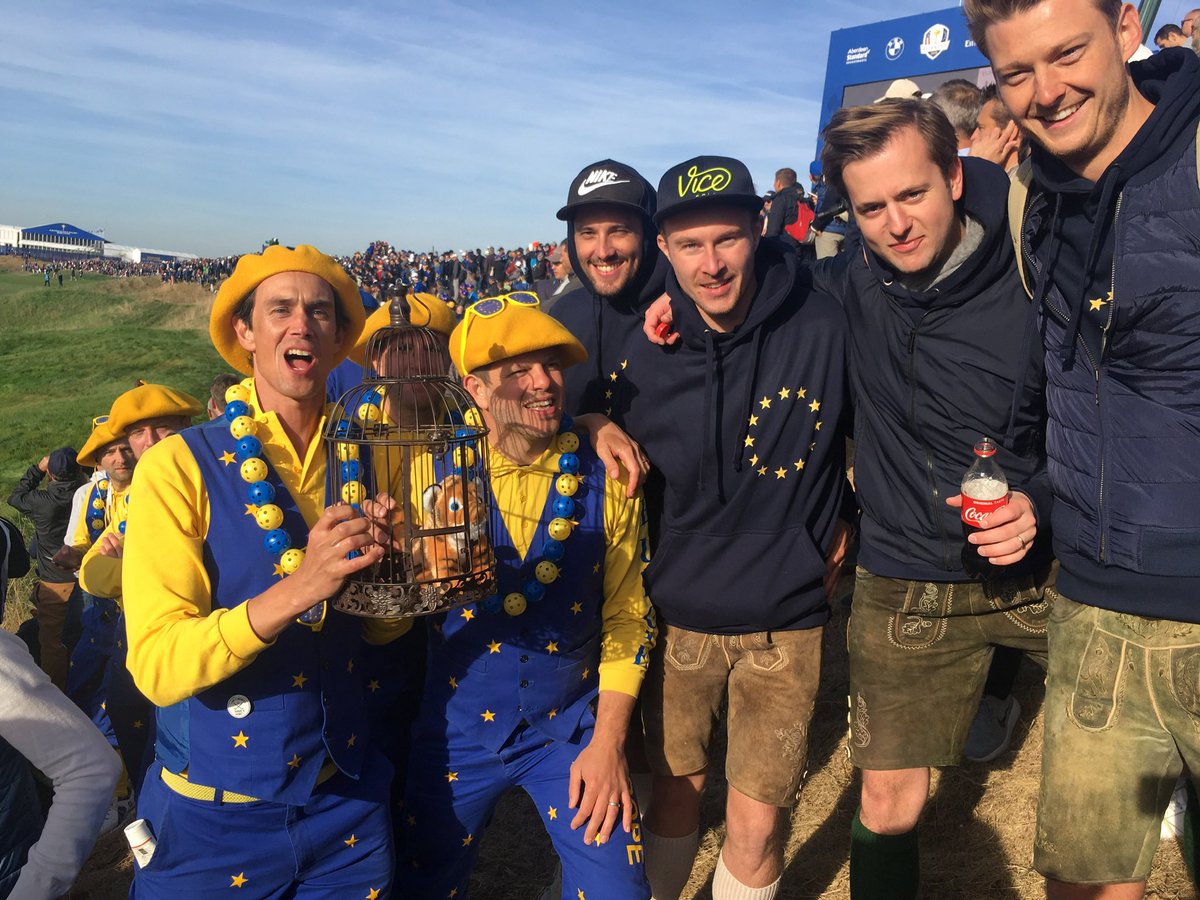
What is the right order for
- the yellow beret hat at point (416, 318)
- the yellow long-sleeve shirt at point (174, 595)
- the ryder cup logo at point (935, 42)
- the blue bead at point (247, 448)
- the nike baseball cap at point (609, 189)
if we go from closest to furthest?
the yellow long-sleeve shirt at point (174, 595)
the blue bead at point (247, 448)
the yellow beret hat at point (416, 318)
the nike baseball cap at point (609, 189)
the ryder cup logo at point (935, 42)

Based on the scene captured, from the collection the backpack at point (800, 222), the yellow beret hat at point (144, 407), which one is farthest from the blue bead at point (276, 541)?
the backpack at point (800, 222)

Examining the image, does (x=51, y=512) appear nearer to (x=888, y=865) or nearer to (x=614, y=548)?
(x=614, y=548)

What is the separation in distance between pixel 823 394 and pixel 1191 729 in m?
1.57

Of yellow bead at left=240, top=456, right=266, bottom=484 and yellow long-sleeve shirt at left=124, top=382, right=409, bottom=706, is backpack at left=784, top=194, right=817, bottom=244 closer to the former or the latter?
yellow bead at left=240, top=456, right=266, bottom=484

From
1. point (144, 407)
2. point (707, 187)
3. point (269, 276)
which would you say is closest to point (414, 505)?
point (269, 276)

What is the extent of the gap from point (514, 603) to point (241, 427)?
1060mm

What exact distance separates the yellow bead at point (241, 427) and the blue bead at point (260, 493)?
17 cm

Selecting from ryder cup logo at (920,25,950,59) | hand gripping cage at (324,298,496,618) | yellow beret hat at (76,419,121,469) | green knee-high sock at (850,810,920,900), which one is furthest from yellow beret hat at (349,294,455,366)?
ryder cup logo at (920,25,950,59)

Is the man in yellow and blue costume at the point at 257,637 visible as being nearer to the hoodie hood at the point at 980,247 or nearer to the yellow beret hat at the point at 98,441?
the hoodie hood at the point at 980,247

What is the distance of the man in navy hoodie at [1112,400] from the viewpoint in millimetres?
2273

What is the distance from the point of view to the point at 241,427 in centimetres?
271

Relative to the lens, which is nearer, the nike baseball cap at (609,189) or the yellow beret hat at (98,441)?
the nike baseball cap at (609,189)

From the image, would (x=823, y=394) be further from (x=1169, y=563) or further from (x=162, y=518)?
(x=162, y=518)

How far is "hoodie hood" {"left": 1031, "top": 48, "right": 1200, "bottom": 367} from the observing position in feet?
7.35
